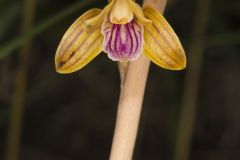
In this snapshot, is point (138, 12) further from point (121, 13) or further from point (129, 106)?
point (129, 106)

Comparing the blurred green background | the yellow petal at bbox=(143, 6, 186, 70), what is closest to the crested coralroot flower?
the yellow petal at bbox=(143, 6, 186, 70)

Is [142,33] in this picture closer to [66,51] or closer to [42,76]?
[66,51]

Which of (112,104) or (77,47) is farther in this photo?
(112,104)

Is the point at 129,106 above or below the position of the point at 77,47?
below

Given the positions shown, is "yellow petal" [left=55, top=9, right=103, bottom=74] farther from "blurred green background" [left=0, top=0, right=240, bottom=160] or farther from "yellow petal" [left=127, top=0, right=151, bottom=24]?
"blurred green background" [left=0, top=0, right=240, bottom=160]

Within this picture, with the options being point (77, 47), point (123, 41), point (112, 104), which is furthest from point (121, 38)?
point (112, 104)

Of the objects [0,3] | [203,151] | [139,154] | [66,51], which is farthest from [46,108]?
[66,51]
